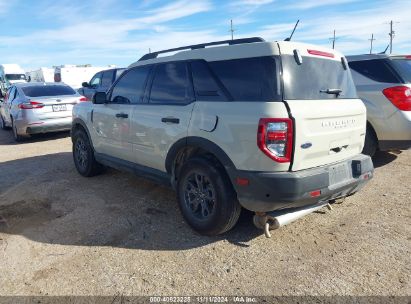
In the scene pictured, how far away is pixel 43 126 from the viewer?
372 inches

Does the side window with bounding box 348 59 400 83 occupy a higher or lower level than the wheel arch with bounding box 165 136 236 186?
higher

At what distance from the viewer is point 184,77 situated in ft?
12.8

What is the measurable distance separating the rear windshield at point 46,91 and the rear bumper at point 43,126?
0.89 metres

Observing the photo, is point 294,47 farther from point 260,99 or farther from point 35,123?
point 35,123

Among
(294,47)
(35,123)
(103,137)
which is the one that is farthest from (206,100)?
(35,123)

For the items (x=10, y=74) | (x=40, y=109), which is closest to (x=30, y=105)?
(x=40, y=109)

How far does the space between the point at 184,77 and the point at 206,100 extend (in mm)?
502

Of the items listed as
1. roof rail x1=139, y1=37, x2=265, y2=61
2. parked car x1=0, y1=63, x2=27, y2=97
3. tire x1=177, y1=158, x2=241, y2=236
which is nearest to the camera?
tire x1=177, y1=158, x2=241, y2=236

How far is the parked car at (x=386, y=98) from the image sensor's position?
18.0 ft

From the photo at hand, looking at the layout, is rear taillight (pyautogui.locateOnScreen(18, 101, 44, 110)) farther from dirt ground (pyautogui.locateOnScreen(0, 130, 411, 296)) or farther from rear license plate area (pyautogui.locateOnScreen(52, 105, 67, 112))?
dirt ground (pyautogui.locateOnScreen(0, 130, 411, 296))

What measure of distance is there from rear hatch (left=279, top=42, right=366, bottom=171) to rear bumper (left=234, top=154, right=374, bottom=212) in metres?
0.10

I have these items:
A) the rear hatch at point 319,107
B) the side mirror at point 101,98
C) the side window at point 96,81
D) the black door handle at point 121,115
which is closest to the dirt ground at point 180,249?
the rear hatch at point 319,107

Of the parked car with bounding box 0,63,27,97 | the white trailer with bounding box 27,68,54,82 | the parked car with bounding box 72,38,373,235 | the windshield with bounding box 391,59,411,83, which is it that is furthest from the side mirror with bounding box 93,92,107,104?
the parked car with bounding box 0,63,27,97

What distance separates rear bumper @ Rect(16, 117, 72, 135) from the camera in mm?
9359
